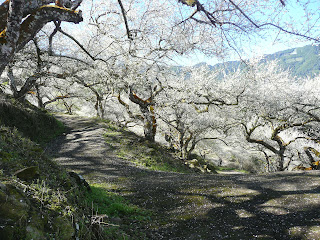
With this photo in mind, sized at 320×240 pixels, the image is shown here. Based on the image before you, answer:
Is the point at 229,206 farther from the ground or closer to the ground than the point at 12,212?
closer to the ground

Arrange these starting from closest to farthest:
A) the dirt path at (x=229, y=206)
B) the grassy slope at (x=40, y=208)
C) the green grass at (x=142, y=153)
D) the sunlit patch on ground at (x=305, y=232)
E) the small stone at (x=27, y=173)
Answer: the grassy slope at (x=40, y=208) → the small stone at (x=27, y=173) → the sunlit patch on ground at (x=305, y=232) → the dirt path at (x=229, y=206) → the green grass at (x=142, y=153)

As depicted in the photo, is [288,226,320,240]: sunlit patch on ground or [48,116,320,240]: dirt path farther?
[48,116,320,240]: dirt path

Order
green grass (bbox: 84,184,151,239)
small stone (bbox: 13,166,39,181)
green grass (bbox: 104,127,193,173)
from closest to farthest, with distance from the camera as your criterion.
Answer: small stone (bbox: 13,166,39,181), green grass (bbox: 84,184,151,239), green grass (bbox: 104,127,193,173)

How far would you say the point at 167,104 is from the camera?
1536 centimetres

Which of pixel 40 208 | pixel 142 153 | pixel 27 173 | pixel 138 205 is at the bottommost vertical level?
pixel 138 205

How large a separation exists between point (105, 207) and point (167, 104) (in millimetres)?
10922

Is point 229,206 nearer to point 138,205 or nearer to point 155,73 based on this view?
point 138,205

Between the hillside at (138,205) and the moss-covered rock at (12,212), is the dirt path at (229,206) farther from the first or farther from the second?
the moss-covered rock at (12,212)

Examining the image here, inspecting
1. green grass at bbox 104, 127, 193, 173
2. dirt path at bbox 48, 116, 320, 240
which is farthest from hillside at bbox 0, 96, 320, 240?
green grass at bbox 104, 127, 193, 173

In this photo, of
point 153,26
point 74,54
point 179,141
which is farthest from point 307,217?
point 74,54

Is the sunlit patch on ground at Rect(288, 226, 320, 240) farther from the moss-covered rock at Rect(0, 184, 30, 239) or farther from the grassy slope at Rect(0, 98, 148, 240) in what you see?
the moss-covered rock at Rect(0, 184, 30, 239)

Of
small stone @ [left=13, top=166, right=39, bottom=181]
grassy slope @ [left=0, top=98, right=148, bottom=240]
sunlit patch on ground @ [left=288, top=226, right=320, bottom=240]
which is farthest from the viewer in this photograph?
sunlit patch on ground @ [left=288, top=226, right=320, bottom=240]

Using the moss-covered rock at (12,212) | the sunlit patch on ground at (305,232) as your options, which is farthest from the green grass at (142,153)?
the moss-covered rock at (12,212)

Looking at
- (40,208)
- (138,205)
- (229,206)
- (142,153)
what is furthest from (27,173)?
(142,153)
